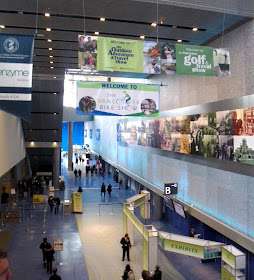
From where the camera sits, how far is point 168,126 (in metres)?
14.3

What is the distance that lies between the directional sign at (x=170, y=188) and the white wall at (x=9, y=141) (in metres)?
8.91

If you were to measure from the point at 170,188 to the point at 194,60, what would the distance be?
7415mm

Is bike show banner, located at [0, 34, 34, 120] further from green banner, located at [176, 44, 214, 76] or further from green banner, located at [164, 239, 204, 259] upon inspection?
green banner, located at [164, 239, 204, 259]

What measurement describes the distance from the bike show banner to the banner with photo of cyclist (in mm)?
1628

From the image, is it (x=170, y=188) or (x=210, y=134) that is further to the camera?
(x=170, y=188)

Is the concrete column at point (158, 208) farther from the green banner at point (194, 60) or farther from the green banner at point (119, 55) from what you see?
the green banner at point (119, 55)

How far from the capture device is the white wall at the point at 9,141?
16780 mm

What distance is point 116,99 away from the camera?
8.26 m

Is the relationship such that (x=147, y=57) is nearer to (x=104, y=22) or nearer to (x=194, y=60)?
(x=194, y=60)

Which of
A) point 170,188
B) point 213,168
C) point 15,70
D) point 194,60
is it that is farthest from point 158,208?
point 15,70

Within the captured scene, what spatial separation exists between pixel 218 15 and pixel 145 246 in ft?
23.7

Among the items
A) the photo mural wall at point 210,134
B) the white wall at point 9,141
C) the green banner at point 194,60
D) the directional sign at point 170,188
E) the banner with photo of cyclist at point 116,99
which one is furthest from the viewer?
the white wall at point 9,141

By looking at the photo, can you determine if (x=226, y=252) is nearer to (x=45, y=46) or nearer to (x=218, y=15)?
(x=218, y=15)

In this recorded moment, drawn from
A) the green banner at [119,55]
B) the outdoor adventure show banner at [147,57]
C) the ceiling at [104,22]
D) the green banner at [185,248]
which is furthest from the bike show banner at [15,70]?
the green banner at [185,248]
